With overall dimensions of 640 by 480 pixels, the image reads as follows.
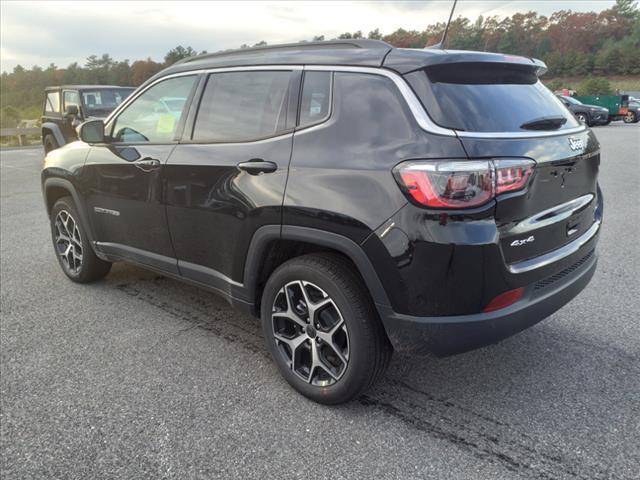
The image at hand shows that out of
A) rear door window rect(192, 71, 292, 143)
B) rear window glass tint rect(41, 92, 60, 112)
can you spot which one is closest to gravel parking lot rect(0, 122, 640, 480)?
rear door window rect(192, 71, 292, 143)

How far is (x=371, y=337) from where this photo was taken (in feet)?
8.37

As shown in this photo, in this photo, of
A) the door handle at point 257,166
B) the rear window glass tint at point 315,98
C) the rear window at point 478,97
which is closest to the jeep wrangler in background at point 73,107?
the door handle at point 257,166

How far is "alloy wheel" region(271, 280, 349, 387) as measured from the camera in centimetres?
272

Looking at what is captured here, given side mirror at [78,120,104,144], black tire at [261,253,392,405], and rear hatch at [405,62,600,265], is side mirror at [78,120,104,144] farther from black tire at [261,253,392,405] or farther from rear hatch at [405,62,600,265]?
rear hatch at [405,62,600,265]

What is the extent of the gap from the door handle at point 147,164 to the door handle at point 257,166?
33.7 inches

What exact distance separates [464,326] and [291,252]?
1075 mm

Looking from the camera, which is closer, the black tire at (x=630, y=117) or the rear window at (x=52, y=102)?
the rear window at (x=52, y=102)

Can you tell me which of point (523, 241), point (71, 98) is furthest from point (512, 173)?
point (71, 98)

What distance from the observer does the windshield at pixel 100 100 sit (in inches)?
457

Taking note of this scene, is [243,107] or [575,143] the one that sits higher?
[243,107]

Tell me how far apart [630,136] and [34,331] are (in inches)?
831

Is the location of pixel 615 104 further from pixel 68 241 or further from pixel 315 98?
pixel 315 98

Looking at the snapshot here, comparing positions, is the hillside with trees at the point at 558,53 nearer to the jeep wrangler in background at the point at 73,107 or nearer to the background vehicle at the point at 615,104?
the background vehicle at the point at 615,104

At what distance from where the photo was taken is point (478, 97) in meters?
2.50
